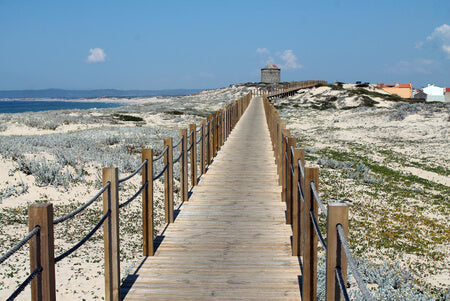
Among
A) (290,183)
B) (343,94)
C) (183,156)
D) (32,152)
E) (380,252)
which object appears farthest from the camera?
(343,94)

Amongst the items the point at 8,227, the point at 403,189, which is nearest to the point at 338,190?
the point at 403,189

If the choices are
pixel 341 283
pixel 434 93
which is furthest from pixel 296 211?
pixel 434 93

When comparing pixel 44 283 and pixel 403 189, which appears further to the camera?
pixel 403 189

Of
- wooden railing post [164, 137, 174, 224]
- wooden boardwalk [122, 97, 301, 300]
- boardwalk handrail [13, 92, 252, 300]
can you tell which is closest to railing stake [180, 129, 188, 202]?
boardwalk handrail [13, 92, 252, 300]

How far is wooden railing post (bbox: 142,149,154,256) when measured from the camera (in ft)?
18.5

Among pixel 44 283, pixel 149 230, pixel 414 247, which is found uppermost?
pixel 44 283

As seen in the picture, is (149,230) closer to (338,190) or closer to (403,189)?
(338,190)

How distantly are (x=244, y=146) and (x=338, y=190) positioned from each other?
4664mm

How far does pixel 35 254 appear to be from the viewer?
10.1ft

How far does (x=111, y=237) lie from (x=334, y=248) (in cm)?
237

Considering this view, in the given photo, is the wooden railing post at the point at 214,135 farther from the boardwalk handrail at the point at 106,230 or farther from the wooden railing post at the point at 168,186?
the wooden railing post at the point at 168,186

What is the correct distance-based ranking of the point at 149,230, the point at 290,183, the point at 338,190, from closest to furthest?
the point at 149,230
the point at 290,183
the point at 338,190

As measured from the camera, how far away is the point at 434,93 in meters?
104

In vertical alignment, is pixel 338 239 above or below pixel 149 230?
above
